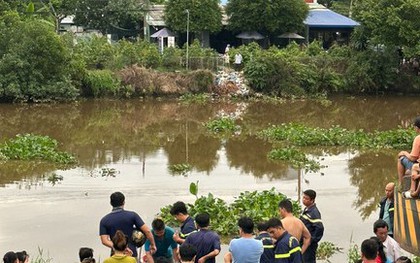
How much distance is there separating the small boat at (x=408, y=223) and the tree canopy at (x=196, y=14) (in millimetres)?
33613

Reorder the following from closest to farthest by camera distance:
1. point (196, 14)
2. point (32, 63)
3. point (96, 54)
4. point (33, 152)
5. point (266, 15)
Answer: point (33, 152)
point (32, 63)
point (96, 54)
point (266, 15)
point (196, 14)

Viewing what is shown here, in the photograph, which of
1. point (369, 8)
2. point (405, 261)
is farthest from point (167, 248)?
point (369, 8)

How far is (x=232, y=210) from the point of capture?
530 inches

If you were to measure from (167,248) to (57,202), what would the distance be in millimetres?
7724

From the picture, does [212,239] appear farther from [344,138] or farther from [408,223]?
[344,138]

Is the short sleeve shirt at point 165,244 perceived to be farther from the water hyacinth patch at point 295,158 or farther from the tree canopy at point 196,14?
the tree canopy at point 196,14

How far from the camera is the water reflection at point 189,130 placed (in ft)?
61.2

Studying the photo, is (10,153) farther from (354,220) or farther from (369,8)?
(369,8)

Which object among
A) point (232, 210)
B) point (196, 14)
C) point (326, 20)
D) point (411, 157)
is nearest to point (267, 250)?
point (411, 157)

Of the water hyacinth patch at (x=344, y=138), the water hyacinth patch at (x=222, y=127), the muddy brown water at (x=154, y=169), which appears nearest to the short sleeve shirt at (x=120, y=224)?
the muddy brown water at (x=154, y=169)

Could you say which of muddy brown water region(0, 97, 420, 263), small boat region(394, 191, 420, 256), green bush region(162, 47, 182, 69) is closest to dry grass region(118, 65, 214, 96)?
green bush region(162, 47, 182, 69)

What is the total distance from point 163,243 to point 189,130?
18040 mm

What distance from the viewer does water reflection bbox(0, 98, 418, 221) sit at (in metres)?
18.6

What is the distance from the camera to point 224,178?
18.0m
